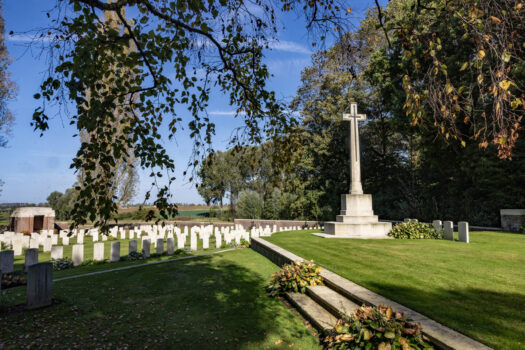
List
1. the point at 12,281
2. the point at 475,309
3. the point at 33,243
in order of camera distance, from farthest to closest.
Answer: the point at 33,243 < the point at 12,281 < the point at 475,309

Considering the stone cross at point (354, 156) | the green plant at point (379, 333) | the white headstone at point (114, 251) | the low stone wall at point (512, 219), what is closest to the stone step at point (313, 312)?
the green plant at point (379, 333)

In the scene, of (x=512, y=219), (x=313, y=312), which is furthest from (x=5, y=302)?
(x=512, y=219)

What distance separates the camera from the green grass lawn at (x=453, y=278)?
3480 millimetres

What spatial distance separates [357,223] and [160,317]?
9920 millimetres

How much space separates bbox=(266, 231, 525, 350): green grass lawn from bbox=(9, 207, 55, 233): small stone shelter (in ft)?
66.0

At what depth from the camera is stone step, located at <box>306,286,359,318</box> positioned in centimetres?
436

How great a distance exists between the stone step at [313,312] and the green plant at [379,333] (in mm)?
674

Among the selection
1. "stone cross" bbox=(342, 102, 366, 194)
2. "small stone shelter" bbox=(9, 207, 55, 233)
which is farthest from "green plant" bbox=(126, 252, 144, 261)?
"small stone shelter" bbox=(9, 207, 55, 233)

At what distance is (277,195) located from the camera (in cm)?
2503

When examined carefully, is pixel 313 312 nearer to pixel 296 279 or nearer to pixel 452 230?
pixel 296 279

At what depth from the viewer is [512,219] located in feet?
44.2

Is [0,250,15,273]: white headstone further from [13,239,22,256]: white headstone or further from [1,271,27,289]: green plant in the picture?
[13,239,22,256]: white headstone

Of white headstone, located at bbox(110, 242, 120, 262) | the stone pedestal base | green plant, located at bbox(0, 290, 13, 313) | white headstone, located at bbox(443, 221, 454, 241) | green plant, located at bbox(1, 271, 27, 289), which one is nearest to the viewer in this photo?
green plant, located at bbox(0, 290, 13, 313)

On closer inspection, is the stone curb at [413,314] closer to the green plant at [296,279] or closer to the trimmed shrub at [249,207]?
the green plant at [296,279]
